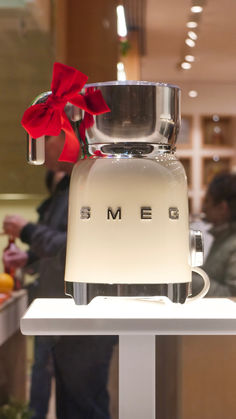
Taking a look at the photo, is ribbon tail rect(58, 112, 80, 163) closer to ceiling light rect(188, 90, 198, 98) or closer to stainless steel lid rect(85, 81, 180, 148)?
stainless steel lid rect(85, 81, 180, 148)

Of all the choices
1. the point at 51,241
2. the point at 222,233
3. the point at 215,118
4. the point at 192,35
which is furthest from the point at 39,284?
the point at 192,35

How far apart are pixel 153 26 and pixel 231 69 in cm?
19

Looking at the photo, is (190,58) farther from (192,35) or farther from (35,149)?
(35,149)

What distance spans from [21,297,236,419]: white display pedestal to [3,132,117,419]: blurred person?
430 millimetres

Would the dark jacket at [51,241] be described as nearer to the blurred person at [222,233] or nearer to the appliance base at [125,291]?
the blurred person at [222,233]

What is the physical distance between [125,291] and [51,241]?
55 centimetres

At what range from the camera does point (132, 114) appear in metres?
0.92

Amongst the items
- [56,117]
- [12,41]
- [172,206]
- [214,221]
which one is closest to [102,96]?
[56,117]

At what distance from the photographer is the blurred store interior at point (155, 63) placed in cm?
143

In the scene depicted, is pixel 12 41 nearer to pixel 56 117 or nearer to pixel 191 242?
pixel 56 117

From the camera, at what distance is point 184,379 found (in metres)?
1.30

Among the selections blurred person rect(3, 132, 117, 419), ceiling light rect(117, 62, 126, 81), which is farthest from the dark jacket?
ceiling light rect(117, 62, 126, 81)

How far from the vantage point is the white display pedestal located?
2.81 ft

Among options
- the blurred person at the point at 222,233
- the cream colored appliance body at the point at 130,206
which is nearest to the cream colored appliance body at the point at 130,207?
the cream colored appliance body at the point at 130,206
